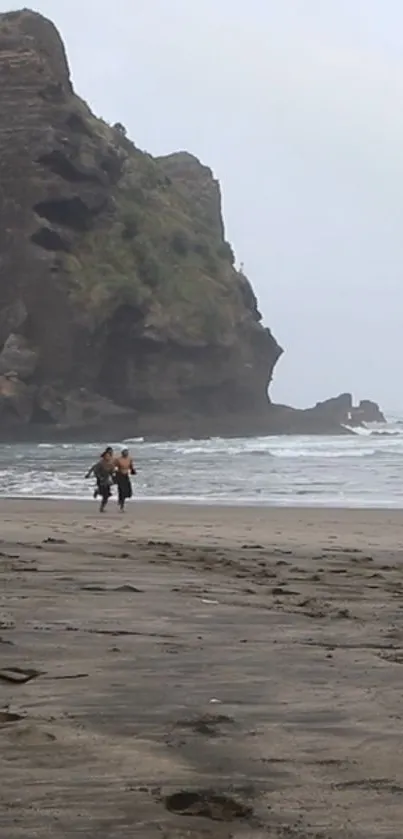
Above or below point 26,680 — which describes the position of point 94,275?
above

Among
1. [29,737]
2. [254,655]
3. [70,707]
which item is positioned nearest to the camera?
[29,737]

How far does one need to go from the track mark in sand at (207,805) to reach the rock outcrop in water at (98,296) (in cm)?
6975

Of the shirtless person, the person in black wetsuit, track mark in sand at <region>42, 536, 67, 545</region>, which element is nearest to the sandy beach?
track mark in sand at <region>42, 536, 67, 545</region>

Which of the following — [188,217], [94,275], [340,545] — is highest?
[188,217]

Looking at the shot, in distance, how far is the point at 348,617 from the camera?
6.08m

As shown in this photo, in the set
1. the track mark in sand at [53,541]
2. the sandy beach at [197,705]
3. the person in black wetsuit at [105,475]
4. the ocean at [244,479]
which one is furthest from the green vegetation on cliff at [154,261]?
the sandy beach at [197,705]

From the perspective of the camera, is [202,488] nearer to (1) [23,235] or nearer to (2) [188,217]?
(1) [23,235]

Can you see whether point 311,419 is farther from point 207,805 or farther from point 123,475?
point 207,805

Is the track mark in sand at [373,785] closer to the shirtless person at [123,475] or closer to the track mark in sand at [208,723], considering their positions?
the track mark in sand at [208,723]

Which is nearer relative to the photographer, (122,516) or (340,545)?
(340,545)

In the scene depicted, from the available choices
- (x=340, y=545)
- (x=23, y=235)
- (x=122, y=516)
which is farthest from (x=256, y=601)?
(x=23, y=235)

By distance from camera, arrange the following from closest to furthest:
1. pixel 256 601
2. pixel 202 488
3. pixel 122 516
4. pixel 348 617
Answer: pixel 348 617 → pixel 256 601 → pixel 122 516 → pixel 202 488

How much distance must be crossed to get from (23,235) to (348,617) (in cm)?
7336

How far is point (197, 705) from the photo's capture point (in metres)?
3.77
